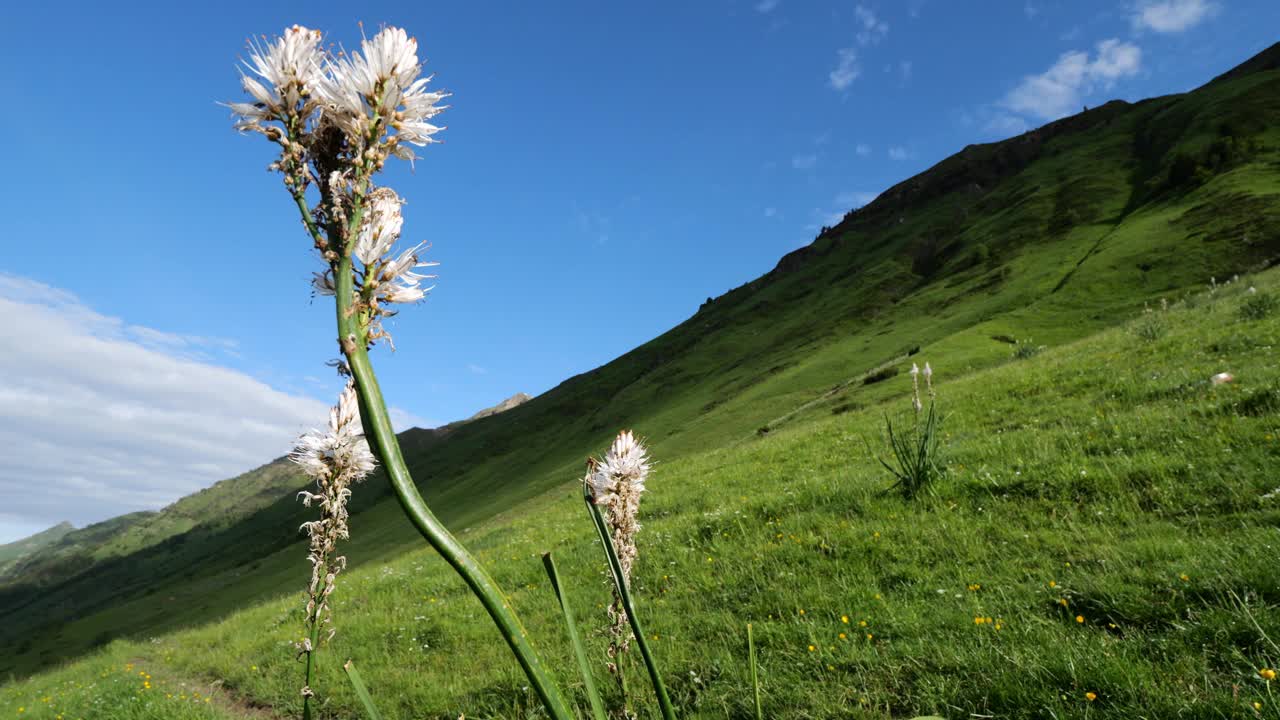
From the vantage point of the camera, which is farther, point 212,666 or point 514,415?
point 514,415

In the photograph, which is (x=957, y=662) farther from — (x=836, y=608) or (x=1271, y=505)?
(x=1271, y=505)

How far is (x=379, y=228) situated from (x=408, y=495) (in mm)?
688

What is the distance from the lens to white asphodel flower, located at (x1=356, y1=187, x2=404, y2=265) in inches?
51.3

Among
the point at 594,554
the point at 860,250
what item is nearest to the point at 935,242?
the point at 860,250

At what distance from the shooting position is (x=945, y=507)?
29.1 ft

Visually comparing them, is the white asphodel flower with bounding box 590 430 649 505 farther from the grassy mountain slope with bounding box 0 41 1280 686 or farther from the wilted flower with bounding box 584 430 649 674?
the grassy mountain slope with bounding box 0 41 1280 686

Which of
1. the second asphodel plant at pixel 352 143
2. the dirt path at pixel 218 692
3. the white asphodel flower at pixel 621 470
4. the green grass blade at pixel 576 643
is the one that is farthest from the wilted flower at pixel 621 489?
the dirt path at pixel 218 692

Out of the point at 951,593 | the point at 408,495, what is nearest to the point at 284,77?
the point at 408,495

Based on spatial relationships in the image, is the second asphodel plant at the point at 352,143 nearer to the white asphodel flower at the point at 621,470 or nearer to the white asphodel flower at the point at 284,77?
the white asphodel flower at the point at 284,77

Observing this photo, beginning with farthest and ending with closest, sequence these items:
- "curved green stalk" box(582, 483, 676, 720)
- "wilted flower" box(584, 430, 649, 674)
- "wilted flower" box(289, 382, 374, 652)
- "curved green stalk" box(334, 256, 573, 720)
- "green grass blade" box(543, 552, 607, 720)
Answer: "wilted flower" box(584, 430, 649, 674)
"wilted flower" box(289, 382, 374, 652)
"curved green stalk" box(582, 483, 676, 720)
"green grass blade" box(543, 552, 607, 720)
"curved green stalk" box(334, 256, 573, 720)

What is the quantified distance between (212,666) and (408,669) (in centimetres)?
649

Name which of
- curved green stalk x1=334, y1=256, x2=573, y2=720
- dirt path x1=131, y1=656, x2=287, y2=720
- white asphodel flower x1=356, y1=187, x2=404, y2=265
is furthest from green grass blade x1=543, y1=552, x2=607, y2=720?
dirt path x1=131, y1=656, x2=287, y2=720

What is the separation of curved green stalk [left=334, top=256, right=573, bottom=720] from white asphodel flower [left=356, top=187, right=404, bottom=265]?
→ 0.62 feet

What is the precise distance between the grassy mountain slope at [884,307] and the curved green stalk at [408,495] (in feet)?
81.3
